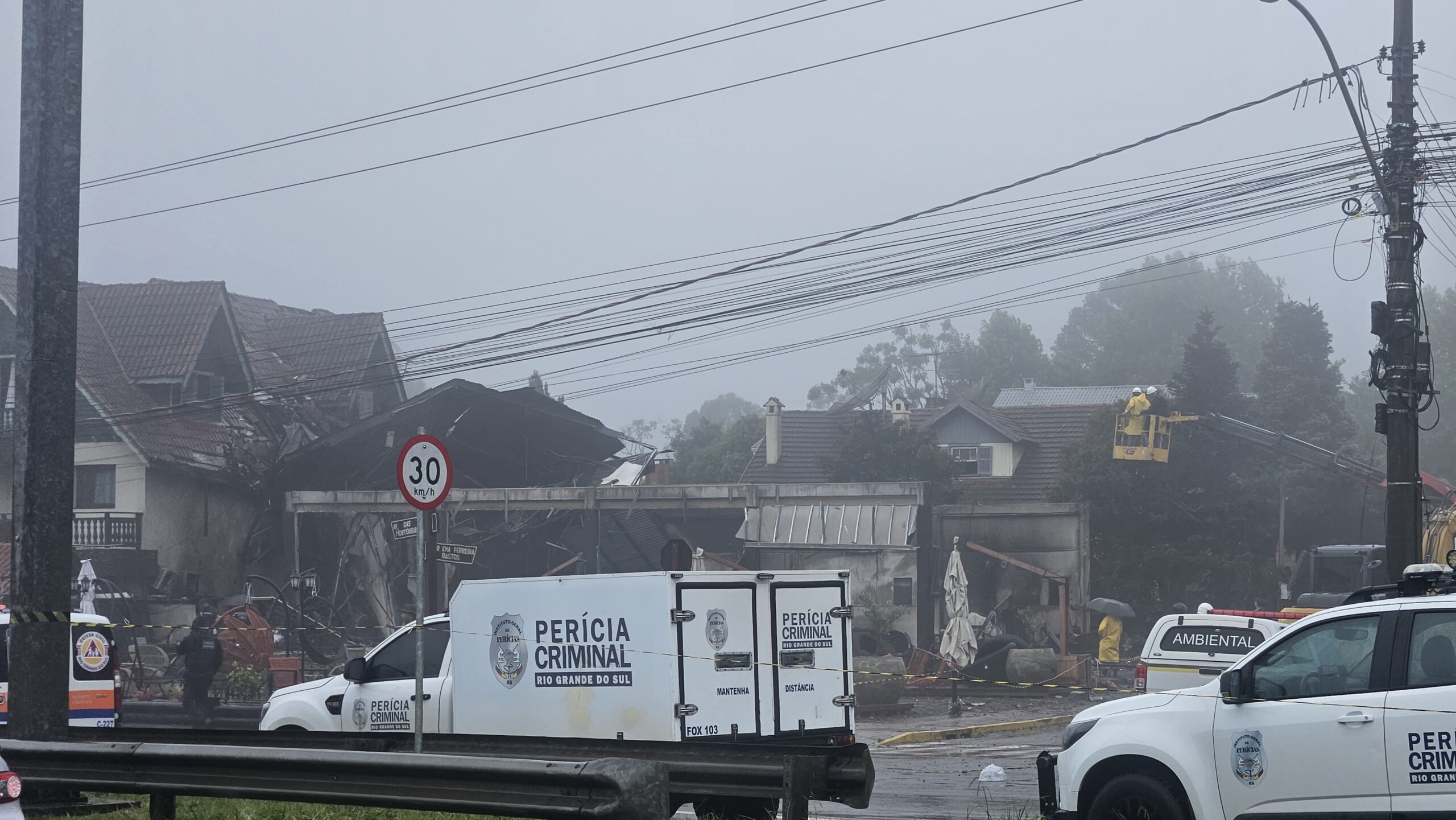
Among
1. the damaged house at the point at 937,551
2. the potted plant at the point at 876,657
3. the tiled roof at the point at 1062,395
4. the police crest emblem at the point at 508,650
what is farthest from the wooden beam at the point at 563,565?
the tiled roof at the point at 1062,395

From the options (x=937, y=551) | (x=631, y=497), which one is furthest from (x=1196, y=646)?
(x=937, y=551)

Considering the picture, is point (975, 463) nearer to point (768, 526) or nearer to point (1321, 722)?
point (768, 526)

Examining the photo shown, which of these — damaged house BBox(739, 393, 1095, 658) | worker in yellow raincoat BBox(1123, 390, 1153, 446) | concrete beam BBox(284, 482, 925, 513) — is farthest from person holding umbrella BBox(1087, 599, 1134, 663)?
worker in yellow raincoat BBox(1123, 390, 1153, 446)

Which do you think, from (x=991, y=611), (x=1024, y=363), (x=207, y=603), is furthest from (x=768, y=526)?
(x=1024, y=363)

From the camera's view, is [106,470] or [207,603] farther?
[106,470]

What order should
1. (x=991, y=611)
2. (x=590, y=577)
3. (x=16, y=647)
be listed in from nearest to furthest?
(x=16, y=647)
(x=590, y=577)
(x=991, y=611)

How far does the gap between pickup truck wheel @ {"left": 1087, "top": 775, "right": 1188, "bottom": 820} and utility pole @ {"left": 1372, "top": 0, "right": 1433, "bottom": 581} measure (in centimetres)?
887

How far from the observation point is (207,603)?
32.8 m

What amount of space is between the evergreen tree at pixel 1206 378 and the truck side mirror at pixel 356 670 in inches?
1395

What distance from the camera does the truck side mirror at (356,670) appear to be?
42.2ft

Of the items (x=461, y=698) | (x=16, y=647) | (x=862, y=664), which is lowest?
(x=862, y=664)

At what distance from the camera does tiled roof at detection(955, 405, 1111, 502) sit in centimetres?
4784

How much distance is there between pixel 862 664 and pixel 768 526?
339 inches

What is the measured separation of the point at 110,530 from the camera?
36969 millimetres
